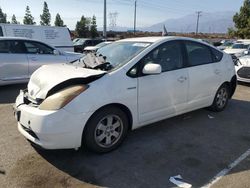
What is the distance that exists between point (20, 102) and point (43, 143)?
823mm

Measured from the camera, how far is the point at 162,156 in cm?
376

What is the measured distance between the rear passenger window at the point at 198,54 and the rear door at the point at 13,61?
4824 millimetres

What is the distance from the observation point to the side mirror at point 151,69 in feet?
12.6

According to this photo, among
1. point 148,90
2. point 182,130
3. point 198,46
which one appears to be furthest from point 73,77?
point 198,46

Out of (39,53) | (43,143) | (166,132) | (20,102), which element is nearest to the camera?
(43,143)

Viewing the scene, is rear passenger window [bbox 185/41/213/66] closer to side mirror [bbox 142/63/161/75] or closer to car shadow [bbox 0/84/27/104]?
side mirror [bbox 142/63/161/75]

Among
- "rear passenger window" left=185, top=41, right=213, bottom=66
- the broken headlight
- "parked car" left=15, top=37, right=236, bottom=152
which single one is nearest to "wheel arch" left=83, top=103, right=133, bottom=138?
"parked car" left=15, top=37, right=236, bottom=152

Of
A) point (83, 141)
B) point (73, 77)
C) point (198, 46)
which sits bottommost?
point (83, 141)

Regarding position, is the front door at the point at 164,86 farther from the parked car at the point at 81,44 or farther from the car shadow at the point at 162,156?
the parked car at the point at 81,44

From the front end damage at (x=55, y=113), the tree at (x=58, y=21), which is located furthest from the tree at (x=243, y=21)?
the tree at (x=58, y=21)

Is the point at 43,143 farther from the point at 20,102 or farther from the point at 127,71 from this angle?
the point at 127,71

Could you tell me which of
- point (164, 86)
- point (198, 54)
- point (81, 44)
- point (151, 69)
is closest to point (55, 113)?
point (151, 69)

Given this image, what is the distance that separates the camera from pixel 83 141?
3.57m

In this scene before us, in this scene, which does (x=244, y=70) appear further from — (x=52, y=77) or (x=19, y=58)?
(x=52, y=77)
